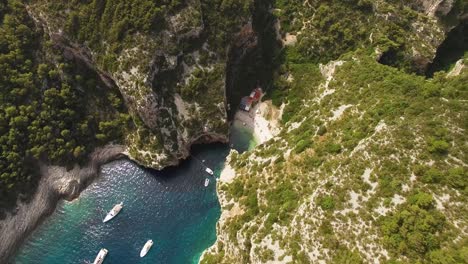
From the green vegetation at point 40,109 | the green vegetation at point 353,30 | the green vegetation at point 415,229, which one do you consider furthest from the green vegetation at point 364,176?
the green vegetation at point 40,109

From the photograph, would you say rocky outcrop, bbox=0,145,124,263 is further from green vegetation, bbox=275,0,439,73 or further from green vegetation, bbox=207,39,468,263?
green vegetation, bbox=275,0,439,73

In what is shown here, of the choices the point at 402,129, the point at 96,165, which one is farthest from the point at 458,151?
the point at 96,165

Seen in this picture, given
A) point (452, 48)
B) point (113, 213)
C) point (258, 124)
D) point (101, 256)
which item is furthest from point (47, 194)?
point (452, 48)

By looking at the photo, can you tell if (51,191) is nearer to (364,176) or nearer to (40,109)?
(40,109)

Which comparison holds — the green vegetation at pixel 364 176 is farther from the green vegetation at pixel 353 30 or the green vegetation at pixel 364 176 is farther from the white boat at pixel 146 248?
the white boat at pixel 146 248

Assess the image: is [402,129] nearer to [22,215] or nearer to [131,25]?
[131,25]

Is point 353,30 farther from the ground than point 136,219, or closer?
farther from the ground

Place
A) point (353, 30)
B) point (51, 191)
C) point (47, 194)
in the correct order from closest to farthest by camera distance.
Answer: point (47, 194)
point (51, 191)
point (353, 30)
